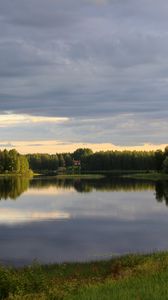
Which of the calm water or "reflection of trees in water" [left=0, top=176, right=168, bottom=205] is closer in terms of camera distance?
the calm water

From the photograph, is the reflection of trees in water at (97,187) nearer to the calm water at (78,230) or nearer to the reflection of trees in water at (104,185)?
the reflection of trees in water at (104,185)

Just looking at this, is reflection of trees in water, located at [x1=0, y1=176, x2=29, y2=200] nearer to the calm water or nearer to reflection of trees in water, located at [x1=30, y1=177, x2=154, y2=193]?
reflection of trees in water, located at [x1=30, y1=177, x2=154, y2=193]

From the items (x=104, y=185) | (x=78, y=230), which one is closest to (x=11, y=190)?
(x=104, y=185)

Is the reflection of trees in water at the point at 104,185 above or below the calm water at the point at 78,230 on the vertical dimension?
above

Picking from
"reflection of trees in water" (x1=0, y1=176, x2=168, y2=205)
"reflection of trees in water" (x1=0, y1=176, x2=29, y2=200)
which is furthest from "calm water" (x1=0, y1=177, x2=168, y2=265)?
"reflection of trees in water" (x1=0, y1=176, x2=29, y2=200)

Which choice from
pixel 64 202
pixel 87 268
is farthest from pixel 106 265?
pixel 64 202

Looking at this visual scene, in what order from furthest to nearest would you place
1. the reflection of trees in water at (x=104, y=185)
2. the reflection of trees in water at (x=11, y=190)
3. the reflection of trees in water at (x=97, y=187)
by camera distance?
1. the reflection of trees in water at (x=104, y=185)
2. the reflection of trees in water at (x=97, y=187)
3. the reflection of trees in water at (x=11, y=190)

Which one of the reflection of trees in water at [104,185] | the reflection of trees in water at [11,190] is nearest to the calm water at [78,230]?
the reflection of trees in water at [11,190]

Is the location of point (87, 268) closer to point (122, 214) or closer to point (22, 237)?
point (22, 237)

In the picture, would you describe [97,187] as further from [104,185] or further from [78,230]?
[78,230]

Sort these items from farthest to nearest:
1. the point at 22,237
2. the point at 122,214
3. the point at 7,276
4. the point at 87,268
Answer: the point at 122,214 → the point at 22,237 → the point at 87,268 → the point at 7,276

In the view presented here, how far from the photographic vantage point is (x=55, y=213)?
235 ft

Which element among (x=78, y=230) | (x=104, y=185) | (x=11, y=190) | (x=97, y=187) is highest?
(x=104, y=185)

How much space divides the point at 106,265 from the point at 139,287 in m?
15.8
